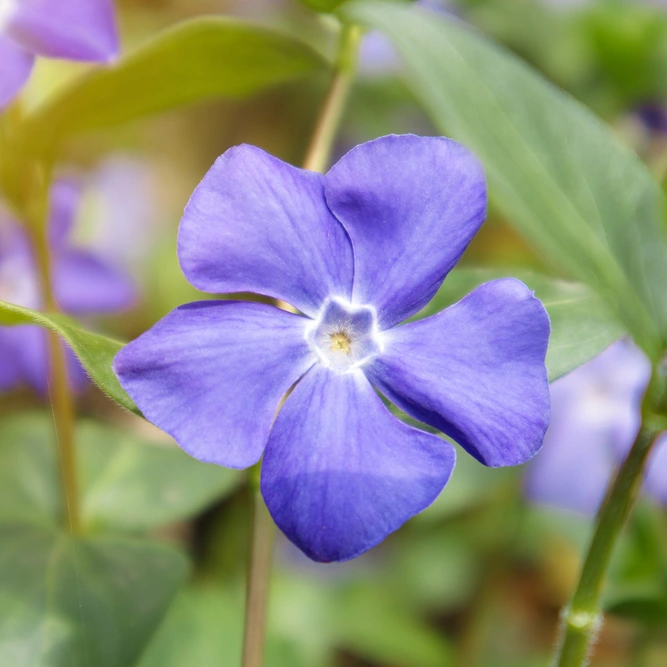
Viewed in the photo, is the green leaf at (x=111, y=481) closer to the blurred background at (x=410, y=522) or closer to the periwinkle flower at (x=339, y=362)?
the blurred background at (x=410, y=522)

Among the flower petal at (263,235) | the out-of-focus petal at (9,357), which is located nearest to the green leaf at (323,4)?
the flower petal at (263,235)

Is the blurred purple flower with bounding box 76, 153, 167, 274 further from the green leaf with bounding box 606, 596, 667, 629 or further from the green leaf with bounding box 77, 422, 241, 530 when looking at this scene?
the green leaf with bounding box 606, 596, 667, 629

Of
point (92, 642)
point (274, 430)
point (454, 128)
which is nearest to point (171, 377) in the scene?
point (274, 430)

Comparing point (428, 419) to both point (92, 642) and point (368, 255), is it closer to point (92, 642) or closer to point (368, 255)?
point (368, 255)

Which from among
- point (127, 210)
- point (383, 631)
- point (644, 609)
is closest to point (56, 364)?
point (644, 609)

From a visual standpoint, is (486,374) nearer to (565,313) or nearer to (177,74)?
(565,313)
